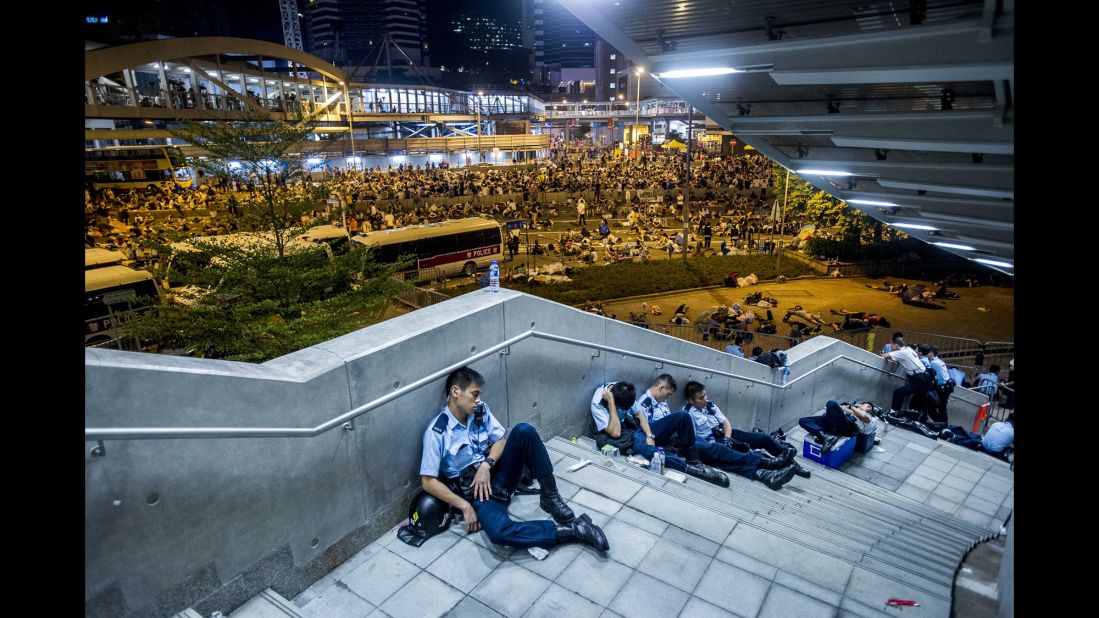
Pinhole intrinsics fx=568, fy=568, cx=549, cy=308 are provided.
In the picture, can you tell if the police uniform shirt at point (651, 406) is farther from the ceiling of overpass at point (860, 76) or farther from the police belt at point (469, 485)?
the ceiling of overpass at point (860, 76)

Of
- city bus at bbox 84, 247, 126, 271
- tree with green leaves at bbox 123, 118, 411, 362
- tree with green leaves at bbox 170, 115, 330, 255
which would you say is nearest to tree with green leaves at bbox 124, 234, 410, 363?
tree with green leaves at bbox 123, 118, 411, 362

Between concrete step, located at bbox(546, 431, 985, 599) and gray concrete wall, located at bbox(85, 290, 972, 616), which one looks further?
concrete step, located at bbox(546, 431, 985, 599)

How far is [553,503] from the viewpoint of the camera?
453 centimetres

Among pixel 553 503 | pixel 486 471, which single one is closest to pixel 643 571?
pixel 553 503

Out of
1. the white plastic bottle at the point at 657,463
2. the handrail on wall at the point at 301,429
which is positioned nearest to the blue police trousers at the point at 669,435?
the white plastic bottle at the point at 657,463

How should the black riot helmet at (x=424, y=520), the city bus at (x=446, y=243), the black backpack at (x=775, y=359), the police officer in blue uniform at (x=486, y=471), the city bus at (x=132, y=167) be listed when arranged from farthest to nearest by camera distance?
1. the city bus at (x=132, y=167)
2. the city bus at (x=446, y=243)
3. the black backpack at (x=775, y=359)
4. the black riot helmet at (x=424, y=520)
5. the police officer in blue uniform at (x=486, y=471)

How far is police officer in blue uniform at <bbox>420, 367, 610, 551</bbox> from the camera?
4.23m

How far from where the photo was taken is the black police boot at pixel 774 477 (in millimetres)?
6906

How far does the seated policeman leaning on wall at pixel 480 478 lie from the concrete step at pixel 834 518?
0.77m

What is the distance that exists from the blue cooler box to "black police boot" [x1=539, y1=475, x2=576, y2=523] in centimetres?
601

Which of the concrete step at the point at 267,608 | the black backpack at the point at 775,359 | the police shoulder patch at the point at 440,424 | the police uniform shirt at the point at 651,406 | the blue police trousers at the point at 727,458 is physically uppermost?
the police shoulder patch at the point at 440,424

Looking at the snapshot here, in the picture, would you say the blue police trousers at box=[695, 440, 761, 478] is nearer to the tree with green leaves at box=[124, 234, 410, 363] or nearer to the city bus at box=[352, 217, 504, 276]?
the tree with green leaves at box=[124, 234, 410, 363]

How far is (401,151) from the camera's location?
232 feet
